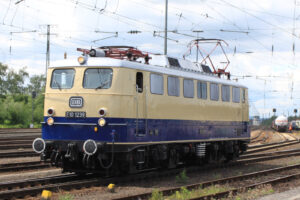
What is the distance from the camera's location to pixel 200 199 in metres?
11.1

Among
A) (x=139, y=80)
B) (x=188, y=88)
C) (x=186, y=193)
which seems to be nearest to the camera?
(x=186, y=193)

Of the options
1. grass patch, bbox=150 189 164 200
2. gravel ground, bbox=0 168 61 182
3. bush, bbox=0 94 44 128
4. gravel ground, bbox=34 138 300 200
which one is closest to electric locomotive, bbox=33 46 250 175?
gravel ground, bbox=34 138 300 200

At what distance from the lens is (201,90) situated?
57.0 feet

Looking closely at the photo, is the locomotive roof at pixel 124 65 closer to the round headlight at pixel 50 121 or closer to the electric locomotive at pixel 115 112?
the electric locomotive at pixel 115 112

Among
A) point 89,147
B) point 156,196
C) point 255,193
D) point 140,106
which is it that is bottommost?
point 255,193

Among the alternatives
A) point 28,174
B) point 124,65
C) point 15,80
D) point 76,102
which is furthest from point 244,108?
point 15,80

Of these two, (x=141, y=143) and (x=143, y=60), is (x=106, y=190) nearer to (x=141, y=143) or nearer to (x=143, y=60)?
(x=141, y=143)

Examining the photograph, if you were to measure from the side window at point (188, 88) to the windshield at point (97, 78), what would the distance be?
3.63 meters

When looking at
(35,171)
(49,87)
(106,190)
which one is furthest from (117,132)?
(35,171)

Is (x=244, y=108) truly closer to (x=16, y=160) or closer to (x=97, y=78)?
(x=97, y=78)

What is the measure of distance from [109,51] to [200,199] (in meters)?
6.01

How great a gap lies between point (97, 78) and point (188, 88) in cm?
407

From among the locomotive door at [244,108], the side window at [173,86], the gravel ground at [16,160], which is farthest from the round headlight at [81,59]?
the locomotive door at [244,108]

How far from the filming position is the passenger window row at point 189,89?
14586 mm
